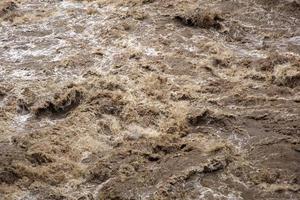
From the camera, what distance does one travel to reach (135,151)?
7.19 meters

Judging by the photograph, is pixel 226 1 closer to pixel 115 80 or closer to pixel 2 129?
pixel 115 80

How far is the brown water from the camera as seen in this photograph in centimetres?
671

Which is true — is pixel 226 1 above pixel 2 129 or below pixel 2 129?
above

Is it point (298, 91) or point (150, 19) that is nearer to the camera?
point (298, 91)

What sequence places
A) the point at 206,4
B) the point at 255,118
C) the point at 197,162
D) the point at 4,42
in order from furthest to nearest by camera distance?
the point at 206,4 → the point at 4,42 → the point at 255,118 → the point at 197,162

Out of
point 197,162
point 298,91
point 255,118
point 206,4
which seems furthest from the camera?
point 206,4

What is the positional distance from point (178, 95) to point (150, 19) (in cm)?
308

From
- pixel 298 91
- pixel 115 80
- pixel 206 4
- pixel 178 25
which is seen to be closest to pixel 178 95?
pixel 115 80

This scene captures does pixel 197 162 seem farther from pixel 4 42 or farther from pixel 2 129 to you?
pixel 4 42

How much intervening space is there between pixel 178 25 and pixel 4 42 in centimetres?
353

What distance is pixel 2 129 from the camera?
7840 mm

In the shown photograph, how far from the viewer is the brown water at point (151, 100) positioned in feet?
22.0

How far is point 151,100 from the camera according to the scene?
8.30 metres

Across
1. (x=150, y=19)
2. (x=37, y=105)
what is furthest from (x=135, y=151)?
(x=150, y=19)
